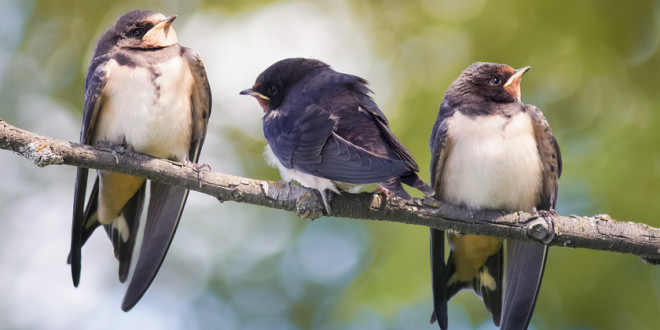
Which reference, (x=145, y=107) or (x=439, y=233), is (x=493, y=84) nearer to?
(x=439, y=233)

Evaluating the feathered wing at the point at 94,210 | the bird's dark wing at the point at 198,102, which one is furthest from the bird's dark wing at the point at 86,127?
the bird's dark wing at the point at 198,102

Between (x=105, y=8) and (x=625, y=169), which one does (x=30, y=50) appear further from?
(x=625, y=169)

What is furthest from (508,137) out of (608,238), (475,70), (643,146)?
(643,146)

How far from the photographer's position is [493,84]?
4.11m

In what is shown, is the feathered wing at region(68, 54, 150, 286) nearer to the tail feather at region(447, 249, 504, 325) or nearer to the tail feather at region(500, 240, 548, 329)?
the tail feather at region(447, 249, 504, 325)

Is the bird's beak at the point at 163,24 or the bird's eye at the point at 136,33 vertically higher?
the bird's beak at the point at 163,24

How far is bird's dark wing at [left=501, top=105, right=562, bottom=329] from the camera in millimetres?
3887

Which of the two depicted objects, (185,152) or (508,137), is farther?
Result: (185,152)

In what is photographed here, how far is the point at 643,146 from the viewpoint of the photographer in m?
6.12

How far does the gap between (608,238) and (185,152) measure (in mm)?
2235

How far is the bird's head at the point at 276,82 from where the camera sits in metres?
3.97

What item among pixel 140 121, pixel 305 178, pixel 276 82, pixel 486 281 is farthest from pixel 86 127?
pixel 486 281

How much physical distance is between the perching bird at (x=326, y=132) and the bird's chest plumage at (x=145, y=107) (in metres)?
0.52

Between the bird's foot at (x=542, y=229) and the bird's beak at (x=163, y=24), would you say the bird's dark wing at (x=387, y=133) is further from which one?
the bird's beak at (x=163, y=24)
